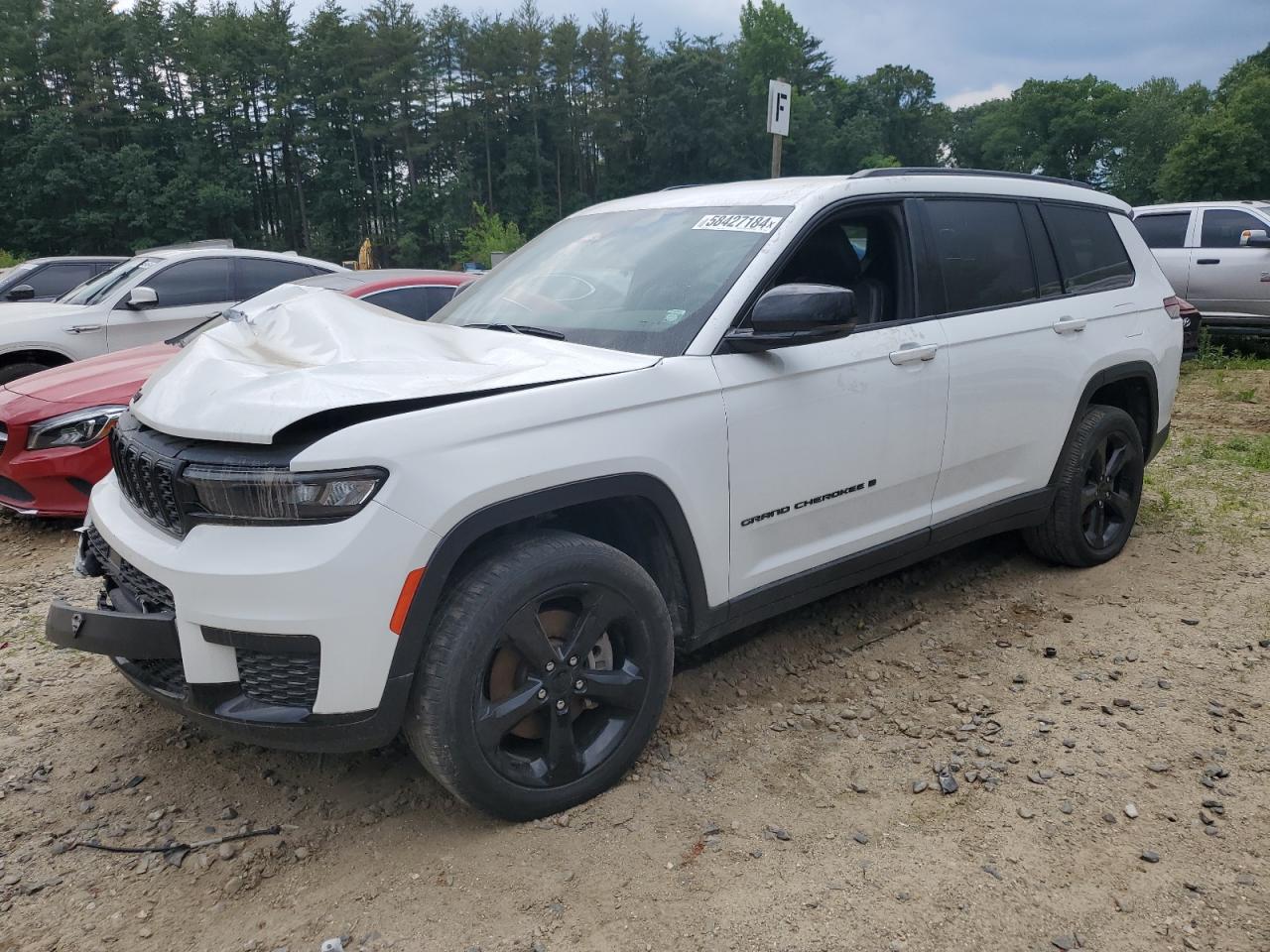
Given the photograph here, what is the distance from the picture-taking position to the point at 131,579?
102 inches

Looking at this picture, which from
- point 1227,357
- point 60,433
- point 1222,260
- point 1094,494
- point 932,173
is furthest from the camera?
point 1227,357

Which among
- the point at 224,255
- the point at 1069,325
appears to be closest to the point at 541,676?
the point at 1069,325

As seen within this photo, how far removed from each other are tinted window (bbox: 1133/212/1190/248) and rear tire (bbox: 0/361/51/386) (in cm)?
1207

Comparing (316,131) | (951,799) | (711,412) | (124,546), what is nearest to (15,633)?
(124,546)

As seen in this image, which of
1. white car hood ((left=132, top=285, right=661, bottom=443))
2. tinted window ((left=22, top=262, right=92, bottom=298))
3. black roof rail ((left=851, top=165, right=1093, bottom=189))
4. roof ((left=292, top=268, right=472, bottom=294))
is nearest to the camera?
white car hood ((left=132, top=285, right=661, bottom=443))

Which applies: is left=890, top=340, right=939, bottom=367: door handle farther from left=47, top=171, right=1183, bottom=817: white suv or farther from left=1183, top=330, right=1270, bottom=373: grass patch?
left=1183, top=330, right=1270, bottom=373: grass patch

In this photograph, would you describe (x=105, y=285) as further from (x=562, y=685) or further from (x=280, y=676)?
(x=562, y=685)

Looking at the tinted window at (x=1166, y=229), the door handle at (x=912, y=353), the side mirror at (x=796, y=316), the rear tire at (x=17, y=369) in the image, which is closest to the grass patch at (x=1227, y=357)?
the tinted window at (x=1166, y=229)

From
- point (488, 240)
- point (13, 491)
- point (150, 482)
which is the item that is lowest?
point (13, 491)

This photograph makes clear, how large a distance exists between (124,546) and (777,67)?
89.1 meters

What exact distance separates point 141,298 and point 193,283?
0.64 m

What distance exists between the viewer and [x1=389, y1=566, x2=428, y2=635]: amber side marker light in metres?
2.26

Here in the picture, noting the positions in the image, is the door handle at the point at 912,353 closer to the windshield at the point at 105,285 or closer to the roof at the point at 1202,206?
the windshield at the point at 105,285

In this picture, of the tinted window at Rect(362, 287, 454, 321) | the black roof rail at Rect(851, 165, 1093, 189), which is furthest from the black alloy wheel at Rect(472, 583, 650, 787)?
the tinted window at Rect(362, 287, 454, 321)
